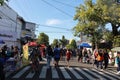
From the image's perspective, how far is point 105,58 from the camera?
27.2 meters

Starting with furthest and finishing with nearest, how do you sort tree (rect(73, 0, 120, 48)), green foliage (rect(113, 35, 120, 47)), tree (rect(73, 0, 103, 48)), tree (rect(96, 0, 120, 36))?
tree (rect(73, 0, 103, 48))
green foliage (rect(113, 35, 120, 47))
tree (rect(73, 0, 120, 48))
tree (rect(96, 0, 120, 36))

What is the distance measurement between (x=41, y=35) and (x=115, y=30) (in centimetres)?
9444

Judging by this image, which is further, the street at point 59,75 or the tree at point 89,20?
the tree at point 89,20

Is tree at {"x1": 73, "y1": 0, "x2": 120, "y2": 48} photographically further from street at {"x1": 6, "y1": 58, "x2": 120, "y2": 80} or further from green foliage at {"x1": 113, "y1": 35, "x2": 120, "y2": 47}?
street at {"x1": 6, "y1": 58, "x2": 120, "y2": 80}

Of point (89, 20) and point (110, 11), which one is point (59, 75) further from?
point (89, 20)

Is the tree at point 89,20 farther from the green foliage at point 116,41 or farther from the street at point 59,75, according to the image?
the street at point 59,75

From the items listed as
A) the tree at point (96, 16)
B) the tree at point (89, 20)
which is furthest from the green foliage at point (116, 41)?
the tree at point (89, 20)

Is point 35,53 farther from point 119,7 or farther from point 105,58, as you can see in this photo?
point 119,7

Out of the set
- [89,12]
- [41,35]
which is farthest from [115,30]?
[41,35]

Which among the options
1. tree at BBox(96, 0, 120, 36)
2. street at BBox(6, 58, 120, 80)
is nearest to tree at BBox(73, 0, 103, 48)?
tree at BBox(96, 0, 120, 36)

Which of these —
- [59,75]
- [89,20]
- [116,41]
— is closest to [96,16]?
[89,20]

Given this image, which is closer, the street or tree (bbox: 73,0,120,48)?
the street

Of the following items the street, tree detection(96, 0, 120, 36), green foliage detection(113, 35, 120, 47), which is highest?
tree detection(96, 0, 120, 36)

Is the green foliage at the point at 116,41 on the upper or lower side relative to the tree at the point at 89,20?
lower
